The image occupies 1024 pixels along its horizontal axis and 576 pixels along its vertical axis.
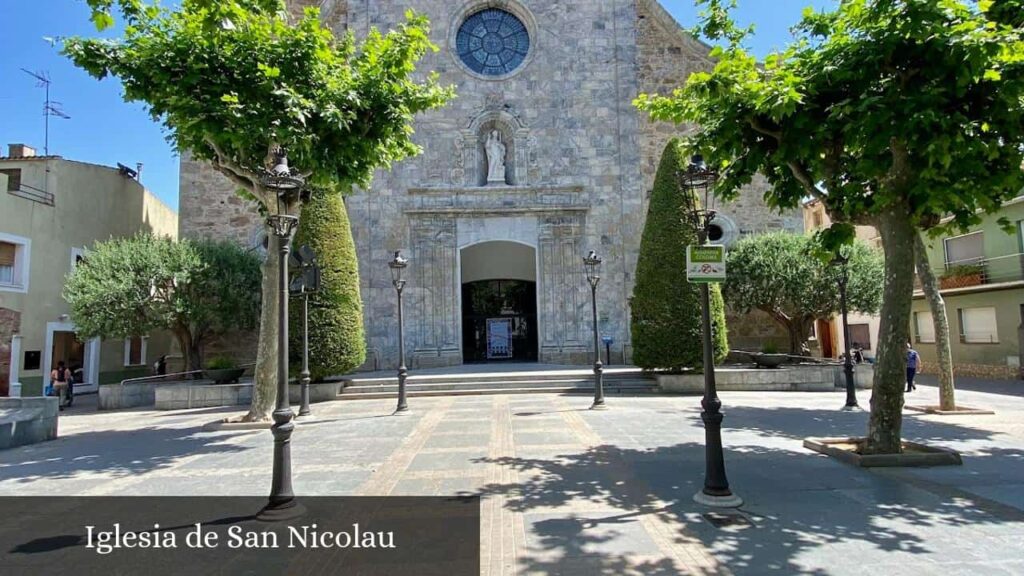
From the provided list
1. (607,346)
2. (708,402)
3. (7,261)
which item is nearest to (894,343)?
(708,402)

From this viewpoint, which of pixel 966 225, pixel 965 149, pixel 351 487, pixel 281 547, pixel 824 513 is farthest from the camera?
pixel 966 225

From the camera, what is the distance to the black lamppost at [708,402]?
540 cm

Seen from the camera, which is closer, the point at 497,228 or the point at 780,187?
the point at 780,187

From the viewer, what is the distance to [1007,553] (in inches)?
161

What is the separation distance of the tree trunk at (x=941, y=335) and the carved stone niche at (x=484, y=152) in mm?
12809

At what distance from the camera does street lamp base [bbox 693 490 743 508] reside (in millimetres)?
5246

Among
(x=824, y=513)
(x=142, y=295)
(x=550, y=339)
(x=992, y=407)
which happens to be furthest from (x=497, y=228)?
(x=824, y=513)

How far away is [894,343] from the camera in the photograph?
7.04 m

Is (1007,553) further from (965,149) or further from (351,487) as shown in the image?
(351,487)

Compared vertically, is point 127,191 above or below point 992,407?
above

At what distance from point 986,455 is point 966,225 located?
3133 millimetres

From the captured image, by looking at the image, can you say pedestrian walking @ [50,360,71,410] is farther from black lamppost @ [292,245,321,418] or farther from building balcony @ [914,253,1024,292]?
building balcony @ [914,253,1024,292]

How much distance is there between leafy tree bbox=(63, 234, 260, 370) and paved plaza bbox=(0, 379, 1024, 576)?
4144 millimetres

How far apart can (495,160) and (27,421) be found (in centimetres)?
1534
